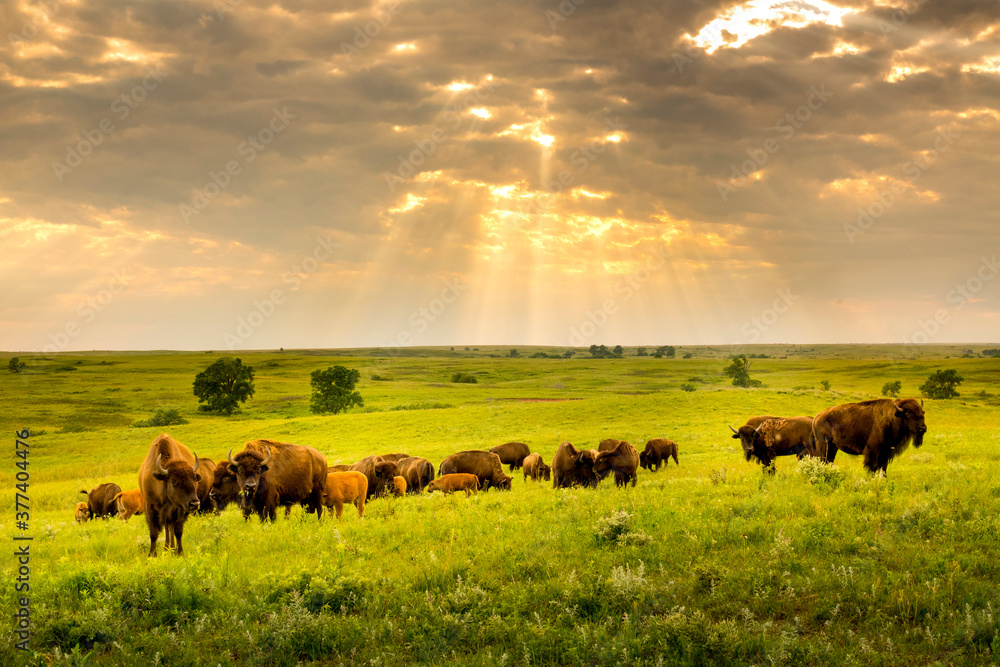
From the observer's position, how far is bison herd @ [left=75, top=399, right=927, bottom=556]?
1106cm

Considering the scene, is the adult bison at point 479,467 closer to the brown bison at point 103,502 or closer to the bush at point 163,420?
the brown bison at point 103,502

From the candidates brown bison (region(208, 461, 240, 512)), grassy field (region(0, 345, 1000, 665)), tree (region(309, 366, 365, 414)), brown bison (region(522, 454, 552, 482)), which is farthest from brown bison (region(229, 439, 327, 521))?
tree (region(309, 366, 365, 414))

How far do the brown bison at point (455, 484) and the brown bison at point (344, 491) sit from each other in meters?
2.93

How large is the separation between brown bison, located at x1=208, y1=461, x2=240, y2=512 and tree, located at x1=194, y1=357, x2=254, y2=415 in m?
67.8

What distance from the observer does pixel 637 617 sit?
6988 mm

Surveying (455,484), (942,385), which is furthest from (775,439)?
(942,385)

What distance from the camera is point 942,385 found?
70.9 meters

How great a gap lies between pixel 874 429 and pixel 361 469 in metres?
16.1

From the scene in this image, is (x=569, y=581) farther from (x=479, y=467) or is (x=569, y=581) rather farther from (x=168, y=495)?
(x=479, y=467)

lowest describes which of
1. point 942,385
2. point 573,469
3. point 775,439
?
point 942,385

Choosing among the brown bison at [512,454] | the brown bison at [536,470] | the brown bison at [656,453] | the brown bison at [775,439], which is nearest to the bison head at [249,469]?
the brown bison at [536,470]

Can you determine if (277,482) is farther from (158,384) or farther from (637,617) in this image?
(158,384)

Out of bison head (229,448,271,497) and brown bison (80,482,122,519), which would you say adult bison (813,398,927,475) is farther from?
brown bison (80,482,122,519)

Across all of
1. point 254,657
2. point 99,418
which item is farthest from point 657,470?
point 99,418
